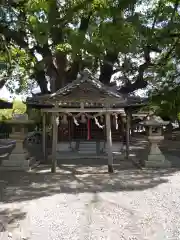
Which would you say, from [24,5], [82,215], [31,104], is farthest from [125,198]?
[31,104]

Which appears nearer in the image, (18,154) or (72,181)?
(72,181)

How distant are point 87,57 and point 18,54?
5654 mm

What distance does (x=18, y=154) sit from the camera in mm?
11094

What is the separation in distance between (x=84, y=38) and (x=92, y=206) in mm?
3572

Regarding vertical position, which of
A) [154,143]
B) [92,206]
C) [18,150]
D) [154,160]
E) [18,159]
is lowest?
[92,206]

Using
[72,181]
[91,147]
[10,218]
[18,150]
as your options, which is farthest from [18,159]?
[10,218]

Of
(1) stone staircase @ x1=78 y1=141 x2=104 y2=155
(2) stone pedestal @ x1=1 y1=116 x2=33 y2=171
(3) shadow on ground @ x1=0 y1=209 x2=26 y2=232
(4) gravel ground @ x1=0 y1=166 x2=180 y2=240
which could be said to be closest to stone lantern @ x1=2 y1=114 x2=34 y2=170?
(2) stone pedestal @ x1=1 y1=116 x2=33 y2=171

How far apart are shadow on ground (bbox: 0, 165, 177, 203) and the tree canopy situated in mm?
3256

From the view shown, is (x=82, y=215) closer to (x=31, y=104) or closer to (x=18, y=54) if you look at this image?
(x=18, y=54)

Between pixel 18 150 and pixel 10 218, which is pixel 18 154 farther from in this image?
pixel 10 218

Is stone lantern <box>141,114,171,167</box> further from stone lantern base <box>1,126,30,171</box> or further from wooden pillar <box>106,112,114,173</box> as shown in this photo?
stone lantern base <box>1,126,30,171</box>

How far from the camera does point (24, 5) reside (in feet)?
26.7

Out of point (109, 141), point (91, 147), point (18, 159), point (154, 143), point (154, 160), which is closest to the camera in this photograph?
point (109, 141)

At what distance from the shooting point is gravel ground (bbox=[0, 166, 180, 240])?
479 centimetres
